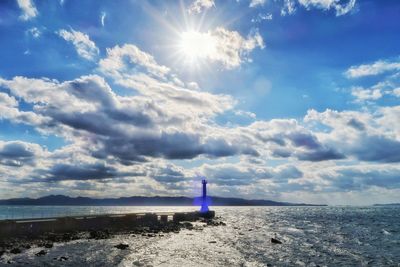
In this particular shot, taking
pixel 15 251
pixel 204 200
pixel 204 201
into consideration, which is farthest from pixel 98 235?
pixel 204 200

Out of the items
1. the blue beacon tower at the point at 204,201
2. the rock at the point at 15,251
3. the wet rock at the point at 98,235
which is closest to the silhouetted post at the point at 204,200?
the blue beacon tower at the point at 204,201

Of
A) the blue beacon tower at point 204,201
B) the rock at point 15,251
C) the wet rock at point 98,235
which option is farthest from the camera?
the blue beacon tower at point 204,201

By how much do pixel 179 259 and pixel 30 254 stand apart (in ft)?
53.8

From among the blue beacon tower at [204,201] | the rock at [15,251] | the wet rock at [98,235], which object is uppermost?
the blue beacon tower at [204,201]

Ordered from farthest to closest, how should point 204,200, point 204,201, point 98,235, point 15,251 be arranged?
point 204,200, point 204,201, point 98,235, point 15,251

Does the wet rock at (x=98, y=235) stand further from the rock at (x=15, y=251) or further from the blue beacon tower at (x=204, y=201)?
the blue beacon tower at (x=204, y=201)

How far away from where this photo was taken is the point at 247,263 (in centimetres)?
4378

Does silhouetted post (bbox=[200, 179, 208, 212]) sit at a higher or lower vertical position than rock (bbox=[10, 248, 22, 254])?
higher

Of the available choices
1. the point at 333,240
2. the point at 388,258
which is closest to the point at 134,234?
the point at 333,240

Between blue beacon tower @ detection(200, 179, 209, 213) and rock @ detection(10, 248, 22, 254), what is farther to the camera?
blue beacon tower @ detection(200, 179, 209, 213)

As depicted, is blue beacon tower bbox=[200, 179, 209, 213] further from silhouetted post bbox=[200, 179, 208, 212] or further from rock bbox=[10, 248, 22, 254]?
rock bbox=[10, 248, 22, 254]

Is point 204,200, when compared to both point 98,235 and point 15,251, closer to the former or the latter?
point 98,235

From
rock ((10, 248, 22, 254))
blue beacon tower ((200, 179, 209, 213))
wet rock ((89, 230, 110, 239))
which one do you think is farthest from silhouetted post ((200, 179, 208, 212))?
rock ((10, 248, 22, 254))

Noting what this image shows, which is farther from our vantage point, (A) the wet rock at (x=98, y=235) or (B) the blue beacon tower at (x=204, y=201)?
(B) the blue beacon tower at (x=204, y=201)
